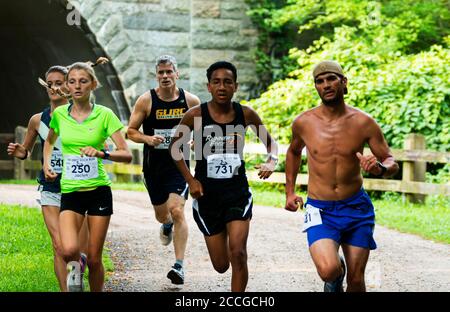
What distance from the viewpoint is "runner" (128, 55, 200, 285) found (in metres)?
9.04

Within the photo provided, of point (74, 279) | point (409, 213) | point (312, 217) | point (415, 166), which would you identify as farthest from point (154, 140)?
point (415, 166)

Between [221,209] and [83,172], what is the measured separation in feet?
3.40

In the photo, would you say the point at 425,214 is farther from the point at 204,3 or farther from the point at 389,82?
the point at 204,3

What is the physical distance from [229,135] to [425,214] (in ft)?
24.6

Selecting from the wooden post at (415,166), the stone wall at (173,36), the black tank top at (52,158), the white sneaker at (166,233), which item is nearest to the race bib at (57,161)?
the black tank top at (52,158)

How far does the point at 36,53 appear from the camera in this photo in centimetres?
2505

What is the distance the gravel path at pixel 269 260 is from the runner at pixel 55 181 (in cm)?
106

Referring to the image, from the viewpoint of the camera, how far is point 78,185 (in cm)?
695

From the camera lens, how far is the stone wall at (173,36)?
1970cm

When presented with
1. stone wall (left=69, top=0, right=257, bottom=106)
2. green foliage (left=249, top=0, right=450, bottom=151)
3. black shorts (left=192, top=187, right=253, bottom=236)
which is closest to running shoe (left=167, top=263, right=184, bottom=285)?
black shorts (left=192, top=187, right=253, bottom=236)

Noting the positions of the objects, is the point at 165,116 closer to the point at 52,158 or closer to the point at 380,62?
the point at 52,158

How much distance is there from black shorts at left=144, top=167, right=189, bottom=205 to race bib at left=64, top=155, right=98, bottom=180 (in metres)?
2.31

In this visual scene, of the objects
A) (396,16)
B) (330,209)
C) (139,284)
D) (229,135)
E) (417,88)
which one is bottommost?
(139,284)
